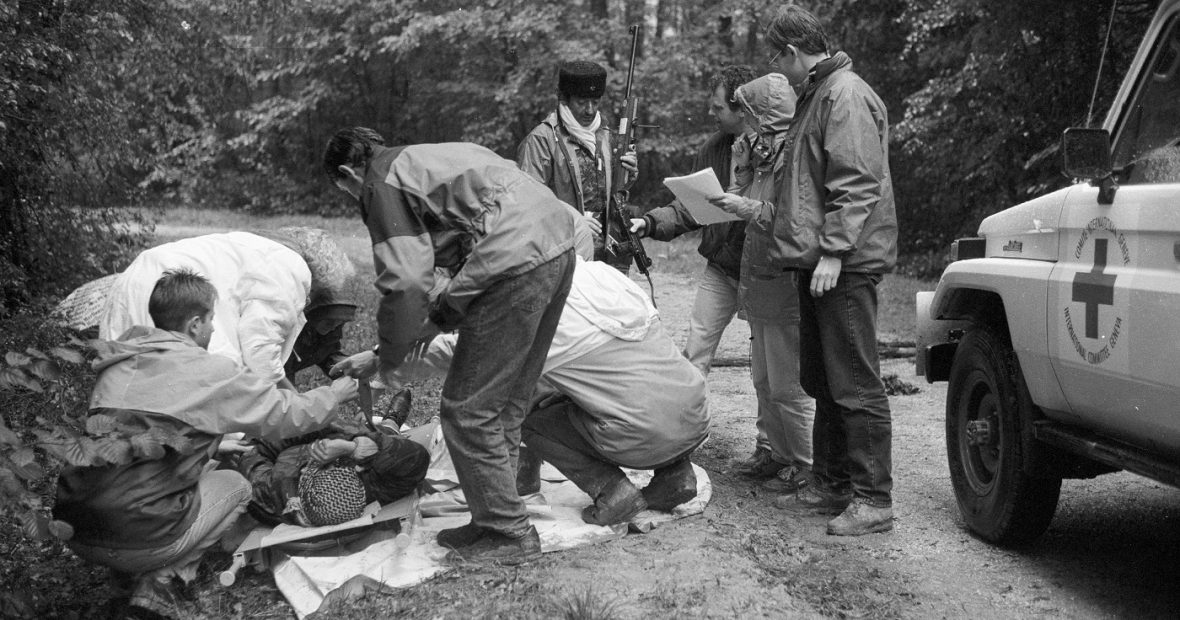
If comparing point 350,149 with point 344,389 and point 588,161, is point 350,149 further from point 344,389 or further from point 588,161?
point 588,161

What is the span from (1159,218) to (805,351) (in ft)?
5.39

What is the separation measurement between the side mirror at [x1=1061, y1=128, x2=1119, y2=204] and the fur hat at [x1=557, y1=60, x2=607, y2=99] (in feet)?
8.99

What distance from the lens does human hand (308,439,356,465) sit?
4.39m

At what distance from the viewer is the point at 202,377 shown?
386 cm

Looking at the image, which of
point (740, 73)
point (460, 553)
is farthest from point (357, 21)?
point (460, 553)

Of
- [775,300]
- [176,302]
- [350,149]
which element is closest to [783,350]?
[775,300]

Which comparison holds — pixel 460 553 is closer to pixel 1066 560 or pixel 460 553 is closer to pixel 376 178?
pixel 376 178

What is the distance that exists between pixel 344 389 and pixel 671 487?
4.72 ft

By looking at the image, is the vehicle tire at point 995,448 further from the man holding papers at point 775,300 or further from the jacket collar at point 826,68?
the jacket collar at point 826,68

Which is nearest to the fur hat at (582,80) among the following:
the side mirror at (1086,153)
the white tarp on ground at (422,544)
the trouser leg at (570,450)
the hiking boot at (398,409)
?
the hiking boot at (398,409)

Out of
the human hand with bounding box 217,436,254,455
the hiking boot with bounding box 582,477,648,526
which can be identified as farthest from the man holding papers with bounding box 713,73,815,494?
the human hand with bounding box 217,436,254,455

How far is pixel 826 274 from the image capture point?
4.25 meters

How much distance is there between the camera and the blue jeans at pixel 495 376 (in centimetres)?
390

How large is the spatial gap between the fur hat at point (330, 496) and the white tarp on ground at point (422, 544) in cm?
15
